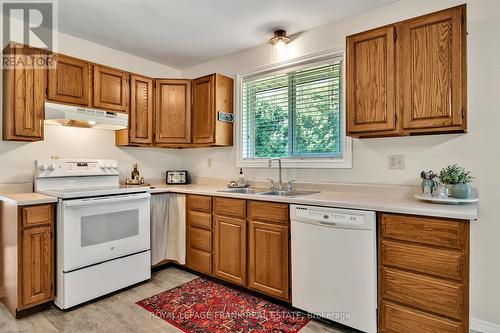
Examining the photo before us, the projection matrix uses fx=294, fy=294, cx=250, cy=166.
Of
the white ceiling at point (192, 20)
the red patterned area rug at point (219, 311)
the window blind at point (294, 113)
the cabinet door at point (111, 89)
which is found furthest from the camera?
the cabinet door at point (111, 89)

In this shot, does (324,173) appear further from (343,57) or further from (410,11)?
(410,11)

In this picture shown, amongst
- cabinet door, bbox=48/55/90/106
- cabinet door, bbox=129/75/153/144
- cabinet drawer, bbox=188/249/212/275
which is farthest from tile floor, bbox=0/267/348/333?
cabinet door, bbox=48/55/90/106

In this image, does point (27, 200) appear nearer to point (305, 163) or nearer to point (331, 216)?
point (331, 216)

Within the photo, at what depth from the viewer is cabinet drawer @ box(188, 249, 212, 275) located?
286 centimetres

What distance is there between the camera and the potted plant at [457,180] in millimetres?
1852

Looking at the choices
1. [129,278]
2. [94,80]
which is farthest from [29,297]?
[94,80]

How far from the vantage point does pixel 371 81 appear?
2.18 meters

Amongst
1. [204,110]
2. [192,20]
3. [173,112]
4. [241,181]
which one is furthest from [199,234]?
[192,20]

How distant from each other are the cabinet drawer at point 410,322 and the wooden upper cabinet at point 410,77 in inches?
46.0

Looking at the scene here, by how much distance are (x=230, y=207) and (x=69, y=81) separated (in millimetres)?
1930

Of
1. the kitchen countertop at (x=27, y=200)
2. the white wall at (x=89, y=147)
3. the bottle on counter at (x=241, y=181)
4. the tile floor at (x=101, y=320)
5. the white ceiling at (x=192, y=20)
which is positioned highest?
the white ceiling at (x=192, y=20)

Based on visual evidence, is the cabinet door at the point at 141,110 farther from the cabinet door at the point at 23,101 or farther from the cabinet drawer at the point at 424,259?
the cabinet drawer at the point at 424,259

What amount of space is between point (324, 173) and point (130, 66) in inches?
104

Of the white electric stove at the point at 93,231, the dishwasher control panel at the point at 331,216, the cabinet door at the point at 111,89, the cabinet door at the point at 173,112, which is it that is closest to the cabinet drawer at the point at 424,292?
the dishwasher control panel at the point at 331,216
